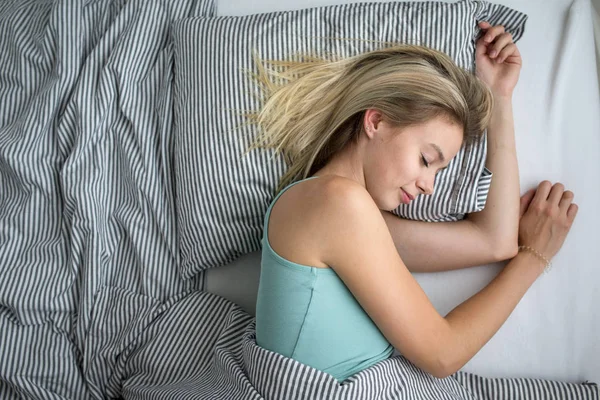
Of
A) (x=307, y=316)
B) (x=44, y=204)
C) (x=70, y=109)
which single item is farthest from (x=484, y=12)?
(x=44, y=204)

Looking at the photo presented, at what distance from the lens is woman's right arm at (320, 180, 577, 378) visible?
3.20 ft

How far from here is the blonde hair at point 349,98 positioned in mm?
1103

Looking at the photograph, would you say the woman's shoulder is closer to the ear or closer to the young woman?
the young woman

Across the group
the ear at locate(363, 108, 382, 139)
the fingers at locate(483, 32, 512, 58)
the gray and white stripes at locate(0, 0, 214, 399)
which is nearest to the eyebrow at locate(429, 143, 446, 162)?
the ear at locate(363, 108, 382, 139)

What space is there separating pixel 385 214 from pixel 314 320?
1.16 ft

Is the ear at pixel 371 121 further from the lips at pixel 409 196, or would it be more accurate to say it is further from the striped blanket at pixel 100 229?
the striped blanket at pixel 100 229

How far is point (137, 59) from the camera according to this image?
4.55 feet

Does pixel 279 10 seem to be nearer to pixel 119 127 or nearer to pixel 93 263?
pixel 119 127

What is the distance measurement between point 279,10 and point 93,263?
73cm

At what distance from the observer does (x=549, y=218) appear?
125 centimetres

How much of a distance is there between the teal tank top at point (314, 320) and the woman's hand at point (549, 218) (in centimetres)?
43

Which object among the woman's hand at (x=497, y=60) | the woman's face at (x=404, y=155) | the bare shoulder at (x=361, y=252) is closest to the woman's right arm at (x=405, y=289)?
the bare shoulder at (x=361, y=252)

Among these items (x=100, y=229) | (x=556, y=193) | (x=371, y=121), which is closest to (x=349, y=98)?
(x=371, y=121)

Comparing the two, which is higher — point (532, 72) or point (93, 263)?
A: point (532, 72)
